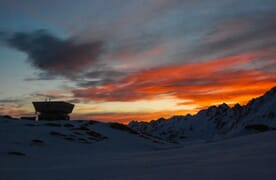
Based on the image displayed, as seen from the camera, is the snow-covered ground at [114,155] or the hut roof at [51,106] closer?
the snow-covered ground at [114,155]

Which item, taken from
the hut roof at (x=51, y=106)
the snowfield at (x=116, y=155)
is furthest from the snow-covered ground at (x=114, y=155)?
the hut roof at (x=51, y=106)

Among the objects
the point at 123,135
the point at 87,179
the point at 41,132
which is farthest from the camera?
the point at 123,135

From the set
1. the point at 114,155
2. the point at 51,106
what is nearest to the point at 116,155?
the point at 114,155

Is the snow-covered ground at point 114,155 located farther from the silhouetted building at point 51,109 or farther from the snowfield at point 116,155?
the silhouetted building at point 51,109

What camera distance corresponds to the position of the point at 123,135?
252 feet

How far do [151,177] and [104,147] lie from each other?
47.5 m

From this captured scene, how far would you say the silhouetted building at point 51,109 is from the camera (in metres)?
113

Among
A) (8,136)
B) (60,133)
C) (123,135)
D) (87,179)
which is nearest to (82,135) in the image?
(60,133)

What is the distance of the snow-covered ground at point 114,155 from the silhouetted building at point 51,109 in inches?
1121

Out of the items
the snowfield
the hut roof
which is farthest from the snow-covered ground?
the hut roof

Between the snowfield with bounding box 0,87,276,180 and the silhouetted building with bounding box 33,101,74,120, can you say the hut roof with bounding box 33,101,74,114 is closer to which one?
the silhouetted building with bounding box 33,101,74,120

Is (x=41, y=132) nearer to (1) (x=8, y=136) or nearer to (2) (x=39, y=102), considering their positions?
(1) (x=8, y=136)

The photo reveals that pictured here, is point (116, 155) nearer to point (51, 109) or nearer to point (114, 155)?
point (114, 155)

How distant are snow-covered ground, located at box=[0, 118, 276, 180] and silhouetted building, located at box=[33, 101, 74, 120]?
93.4 feet
